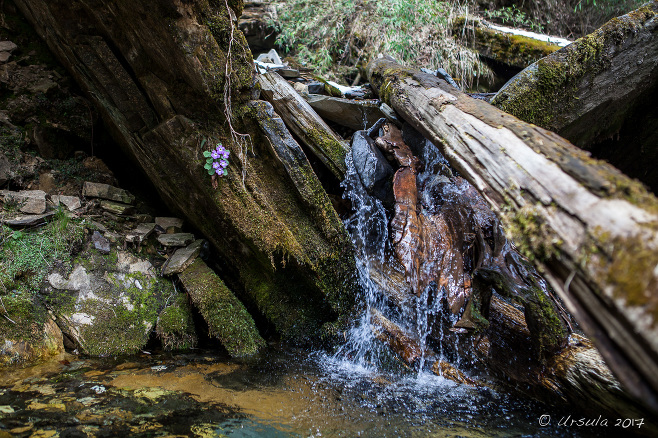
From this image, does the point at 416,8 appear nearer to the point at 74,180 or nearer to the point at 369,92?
the point at 369,92

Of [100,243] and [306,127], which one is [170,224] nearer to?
[100,243]

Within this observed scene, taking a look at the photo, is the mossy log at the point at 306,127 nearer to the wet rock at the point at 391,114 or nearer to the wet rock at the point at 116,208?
the wet rock at the point at 391,114

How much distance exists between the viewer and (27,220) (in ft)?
11.7

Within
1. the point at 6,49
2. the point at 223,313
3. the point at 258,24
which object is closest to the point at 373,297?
the point at 223,313

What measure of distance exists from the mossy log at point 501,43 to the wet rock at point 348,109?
11.1 ft

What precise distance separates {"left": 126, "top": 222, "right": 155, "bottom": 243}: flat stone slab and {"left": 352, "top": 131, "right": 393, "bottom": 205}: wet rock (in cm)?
252

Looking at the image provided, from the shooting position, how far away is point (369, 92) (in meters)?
5.66

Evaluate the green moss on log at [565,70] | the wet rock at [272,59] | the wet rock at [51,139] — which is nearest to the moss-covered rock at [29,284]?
the wet rock at [51,139]

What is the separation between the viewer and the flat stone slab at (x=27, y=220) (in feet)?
11.5

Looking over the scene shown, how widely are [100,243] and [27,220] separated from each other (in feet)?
2.18

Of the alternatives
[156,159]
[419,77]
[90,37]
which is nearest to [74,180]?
[156,159]

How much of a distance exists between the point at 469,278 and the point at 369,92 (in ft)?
11.1

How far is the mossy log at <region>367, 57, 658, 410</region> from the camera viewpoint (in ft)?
4.00

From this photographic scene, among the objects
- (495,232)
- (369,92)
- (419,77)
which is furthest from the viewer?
(369,92)
